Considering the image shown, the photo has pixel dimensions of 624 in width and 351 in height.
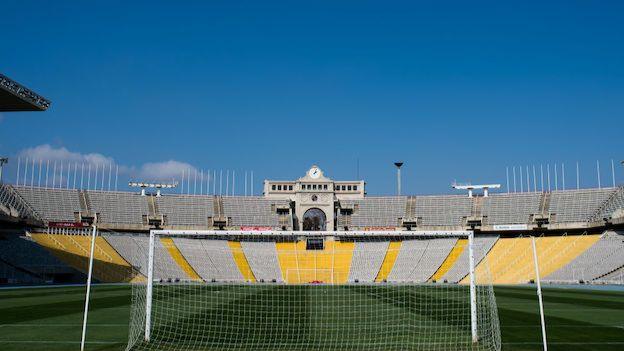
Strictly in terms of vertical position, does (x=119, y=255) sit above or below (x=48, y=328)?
above

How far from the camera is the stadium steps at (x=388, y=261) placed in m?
53.8

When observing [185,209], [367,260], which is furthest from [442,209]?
[185,209]

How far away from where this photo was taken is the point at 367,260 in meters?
59.1

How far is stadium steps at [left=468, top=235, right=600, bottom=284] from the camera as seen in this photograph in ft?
174

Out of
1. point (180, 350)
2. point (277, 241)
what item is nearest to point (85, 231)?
point (277, 241)

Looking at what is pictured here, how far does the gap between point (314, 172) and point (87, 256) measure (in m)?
31.5

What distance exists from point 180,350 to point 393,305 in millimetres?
13824

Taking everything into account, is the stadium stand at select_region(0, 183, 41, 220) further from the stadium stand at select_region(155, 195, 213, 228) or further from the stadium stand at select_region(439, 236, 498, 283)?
the stadium stand at select_region(439, 236, 498, 283)

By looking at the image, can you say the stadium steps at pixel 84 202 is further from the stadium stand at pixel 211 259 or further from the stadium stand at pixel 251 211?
the stadium stand at pixel 211 259

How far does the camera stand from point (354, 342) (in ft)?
47.3

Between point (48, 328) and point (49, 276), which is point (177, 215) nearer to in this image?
point (49, 276)

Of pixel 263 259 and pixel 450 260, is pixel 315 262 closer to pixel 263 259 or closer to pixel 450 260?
pixel 263 259

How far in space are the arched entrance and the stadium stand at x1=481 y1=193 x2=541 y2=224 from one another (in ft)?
67.8

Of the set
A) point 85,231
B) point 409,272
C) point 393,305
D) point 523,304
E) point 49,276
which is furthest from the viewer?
point 85,231
